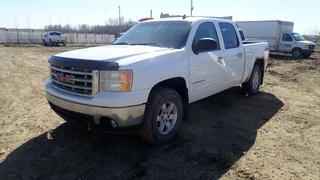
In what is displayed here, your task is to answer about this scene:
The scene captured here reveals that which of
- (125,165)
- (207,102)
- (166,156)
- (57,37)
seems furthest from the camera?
(57,37)

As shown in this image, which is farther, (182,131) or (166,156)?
(182,131)

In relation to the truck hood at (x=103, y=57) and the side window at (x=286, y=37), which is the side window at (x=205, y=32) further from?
the side window at (x=286, y=37)

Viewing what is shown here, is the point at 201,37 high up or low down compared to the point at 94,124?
up

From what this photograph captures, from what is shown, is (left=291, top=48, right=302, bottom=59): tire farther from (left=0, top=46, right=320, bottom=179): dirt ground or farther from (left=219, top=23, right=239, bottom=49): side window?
(left=219, top=23, right=239, bottom=49): side window

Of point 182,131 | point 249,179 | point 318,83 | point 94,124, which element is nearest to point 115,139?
point 94,124

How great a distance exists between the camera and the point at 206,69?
18.6ft

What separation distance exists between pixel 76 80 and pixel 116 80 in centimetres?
64

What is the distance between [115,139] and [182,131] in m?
1.21

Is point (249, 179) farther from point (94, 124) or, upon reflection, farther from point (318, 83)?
point (318, 83)

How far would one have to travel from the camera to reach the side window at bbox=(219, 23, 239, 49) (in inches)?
256

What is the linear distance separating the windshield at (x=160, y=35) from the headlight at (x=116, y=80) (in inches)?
52.1

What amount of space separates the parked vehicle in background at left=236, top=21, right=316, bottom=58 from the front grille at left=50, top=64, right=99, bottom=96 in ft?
72.6

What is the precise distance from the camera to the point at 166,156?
464 cm

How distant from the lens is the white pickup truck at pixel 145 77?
13.8 ft
